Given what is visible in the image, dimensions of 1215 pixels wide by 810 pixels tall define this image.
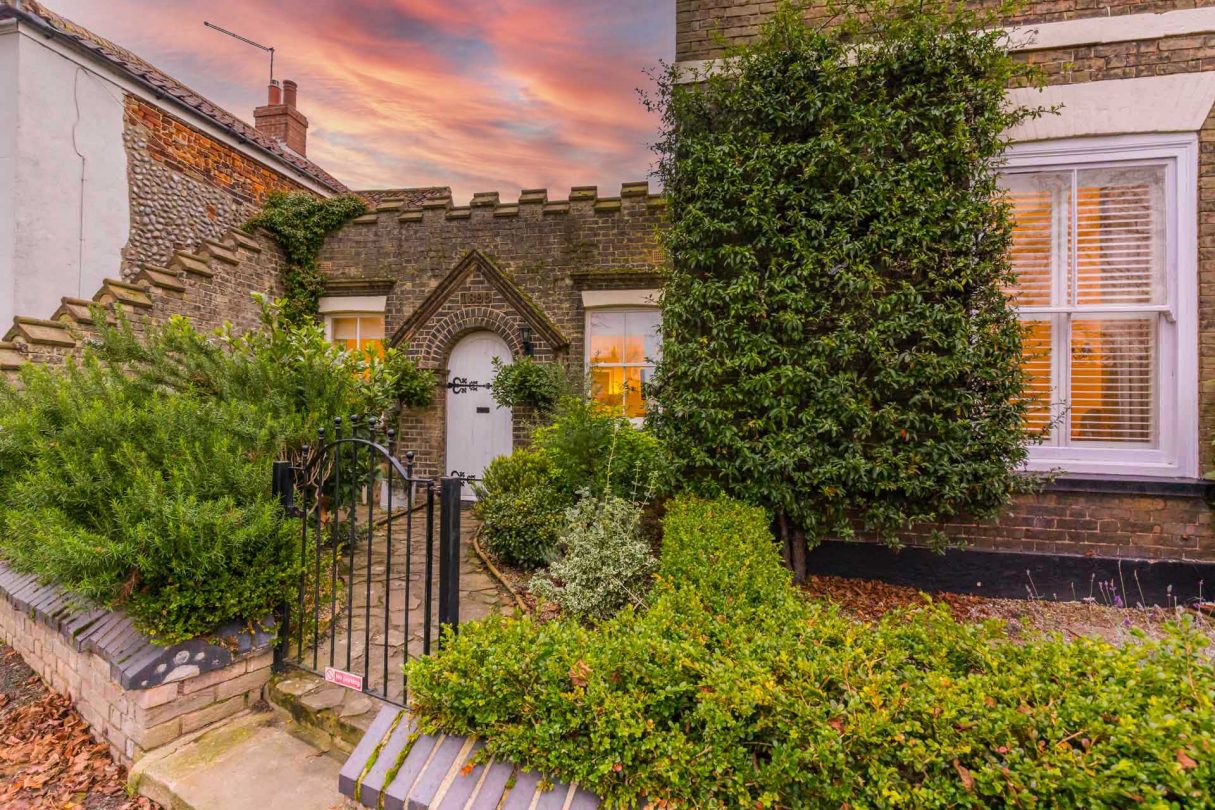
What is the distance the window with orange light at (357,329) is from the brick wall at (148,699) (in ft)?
20.5

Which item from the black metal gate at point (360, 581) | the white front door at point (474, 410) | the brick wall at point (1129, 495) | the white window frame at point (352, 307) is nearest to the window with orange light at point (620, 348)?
the white front door at point (474, 410)

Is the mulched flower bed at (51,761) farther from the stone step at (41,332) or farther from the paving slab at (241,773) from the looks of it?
the stone step at (41,332)

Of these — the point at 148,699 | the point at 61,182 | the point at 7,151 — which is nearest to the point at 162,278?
the point at 61,182

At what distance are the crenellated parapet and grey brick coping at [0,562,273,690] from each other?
675 cm

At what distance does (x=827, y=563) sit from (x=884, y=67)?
3.92 m

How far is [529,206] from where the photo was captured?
27.7ft

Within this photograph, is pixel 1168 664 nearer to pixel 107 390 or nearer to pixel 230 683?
pixel 230 683

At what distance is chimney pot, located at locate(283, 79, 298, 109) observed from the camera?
39.3ft

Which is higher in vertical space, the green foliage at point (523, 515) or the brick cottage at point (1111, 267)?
the brick cottage at point (1111, 267)

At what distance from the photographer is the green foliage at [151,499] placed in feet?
9.12

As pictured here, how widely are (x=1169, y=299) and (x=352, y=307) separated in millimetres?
9864

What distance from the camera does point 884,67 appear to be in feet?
13.3

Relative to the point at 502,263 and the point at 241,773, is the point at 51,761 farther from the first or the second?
the point at 502,263

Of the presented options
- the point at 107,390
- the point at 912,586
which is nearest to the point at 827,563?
the point at 912,586
